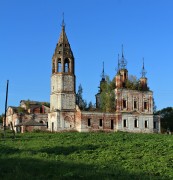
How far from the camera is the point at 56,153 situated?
23.5 metres

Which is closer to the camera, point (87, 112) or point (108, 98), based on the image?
point (87, 112)

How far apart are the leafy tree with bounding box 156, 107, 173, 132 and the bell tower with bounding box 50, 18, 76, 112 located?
67.3ft

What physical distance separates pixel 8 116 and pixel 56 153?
178 ft

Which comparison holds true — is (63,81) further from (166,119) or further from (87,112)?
(166,119)

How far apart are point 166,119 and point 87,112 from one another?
24525 mm

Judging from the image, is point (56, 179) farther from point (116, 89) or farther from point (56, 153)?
point (116, 89)

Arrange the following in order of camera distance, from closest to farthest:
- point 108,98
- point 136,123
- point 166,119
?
point 108,98
point 136,123
point 166,119

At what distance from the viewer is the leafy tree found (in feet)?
240

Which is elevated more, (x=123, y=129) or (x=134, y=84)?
(x=134, y=84)

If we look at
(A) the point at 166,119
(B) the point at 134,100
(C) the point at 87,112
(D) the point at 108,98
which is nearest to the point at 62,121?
(C) the point at 87,112

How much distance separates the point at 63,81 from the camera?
5625cm

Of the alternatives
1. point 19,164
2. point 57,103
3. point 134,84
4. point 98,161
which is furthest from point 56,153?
point 134,84

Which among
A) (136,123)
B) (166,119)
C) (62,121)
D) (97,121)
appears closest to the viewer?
(62,121)

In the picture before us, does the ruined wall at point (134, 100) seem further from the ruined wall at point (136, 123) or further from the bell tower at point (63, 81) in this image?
the bell tower at point (63, 81)
